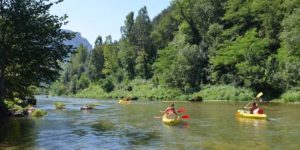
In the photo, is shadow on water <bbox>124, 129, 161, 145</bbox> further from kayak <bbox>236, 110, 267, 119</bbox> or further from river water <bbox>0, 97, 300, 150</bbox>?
kayak <bbox>236, 110, 267, 119</bbox>

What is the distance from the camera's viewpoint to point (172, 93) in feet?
256

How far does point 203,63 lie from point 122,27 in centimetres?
3912

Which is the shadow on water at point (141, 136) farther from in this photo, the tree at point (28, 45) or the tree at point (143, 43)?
the tree at point (143, 43)

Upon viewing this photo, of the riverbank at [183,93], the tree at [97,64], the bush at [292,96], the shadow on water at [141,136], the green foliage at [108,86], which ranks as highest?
the tree at [97,64]

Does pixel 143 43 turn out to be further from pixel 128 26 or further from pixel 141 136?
pixel 141 136

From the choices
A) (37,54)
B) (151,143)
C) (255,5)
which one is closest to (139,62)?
(255,5)

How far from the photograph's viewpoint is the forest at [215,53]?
2512 inches

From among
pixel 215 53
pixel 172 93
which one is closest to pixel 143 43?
pixel 215 53

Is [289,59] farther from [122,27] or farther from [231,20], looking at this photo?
[122,27]

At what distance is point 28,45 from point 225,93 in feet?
139

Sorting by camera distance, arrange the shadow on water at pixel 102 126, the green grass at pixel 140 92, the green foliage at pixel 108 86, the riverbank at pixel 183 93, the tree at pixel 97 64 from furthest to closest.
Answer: the tree at pixel 97 64 < the green foliage at pixel 108 86 < the green grass at pixel 140 92 < the riverbank at pixel 183 93 < the shadow on water at pixel 102 126

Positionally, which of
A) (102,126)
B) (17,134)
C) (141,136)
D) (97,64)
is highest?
(97,64)

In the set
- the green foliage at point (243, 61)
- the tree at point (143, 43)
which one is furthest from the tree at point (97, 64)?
the green foliage at point (243, 61)

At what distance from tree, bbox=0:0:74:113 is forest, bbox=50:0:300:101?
13398mm
